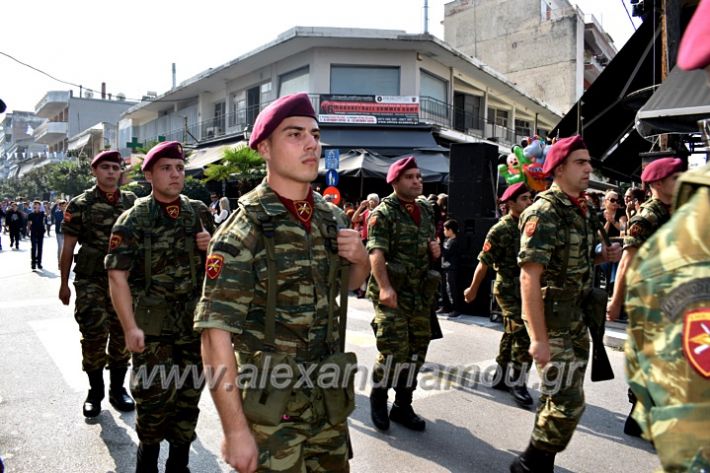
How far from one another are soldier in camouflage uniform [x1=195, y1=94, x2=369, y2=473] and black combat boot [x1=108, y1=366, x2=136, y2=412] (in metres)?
3.00

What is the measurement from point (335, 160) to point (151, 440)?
10.3 meters

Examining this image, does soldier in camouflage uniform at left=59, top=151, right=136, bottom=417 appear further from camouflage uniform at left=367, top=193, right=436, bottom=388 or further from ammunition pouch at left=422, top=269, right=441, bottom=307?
ammunition pouch at left=422, top=269, right=441, bottom=307

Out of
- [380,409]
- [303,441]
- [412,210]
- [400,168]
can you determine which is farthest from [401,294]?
[303,441]

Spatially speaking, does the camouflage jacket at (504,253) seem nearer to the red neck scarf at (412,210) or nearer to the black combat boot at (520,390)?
the black combat boot at (520,390)

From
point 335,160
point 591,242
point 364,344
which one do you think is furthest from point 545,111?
point 591,242

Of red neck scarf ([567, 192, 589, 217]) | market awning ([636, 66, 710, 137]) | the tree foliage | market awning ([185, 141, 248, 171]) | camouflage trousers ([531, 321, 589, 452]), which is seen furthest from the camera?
market awning ([185, 141, 248, 171])

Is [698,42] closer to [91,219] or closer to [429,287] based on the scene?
[429,287]

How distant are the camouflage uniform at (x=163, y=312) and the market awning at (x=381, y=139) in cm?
1740

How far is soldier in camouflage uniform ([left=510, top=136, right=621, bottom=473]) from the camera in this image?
10.6 ft

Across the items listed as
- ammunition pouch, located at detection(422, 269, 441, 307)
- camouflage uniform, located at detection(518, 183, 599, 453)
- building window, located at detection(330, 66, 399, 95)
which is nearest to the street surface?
camouflage uniform, located at detection(518, 183, 599, 453)

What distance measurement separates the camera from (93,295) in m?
4.63

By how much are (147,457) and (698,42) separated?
3.41 meters

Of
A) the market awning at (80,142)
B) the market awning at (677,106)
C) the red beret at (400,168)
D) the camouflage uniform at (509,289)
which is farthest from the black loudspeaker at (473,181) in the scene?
the market awning at (80,142)

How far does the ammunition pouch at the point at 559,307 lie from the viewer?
341 centimetres
